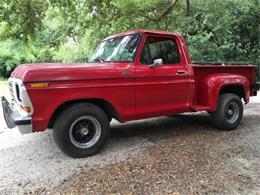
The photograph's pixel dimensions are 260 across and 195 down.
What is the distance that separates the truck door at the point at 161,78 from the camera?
5387 mm

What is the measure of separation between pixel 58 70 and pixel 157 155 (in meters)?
1.96

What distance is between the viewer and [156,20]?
12.5 m

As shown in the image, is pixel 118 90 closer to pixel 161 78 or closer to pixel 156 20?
pixel 161 78

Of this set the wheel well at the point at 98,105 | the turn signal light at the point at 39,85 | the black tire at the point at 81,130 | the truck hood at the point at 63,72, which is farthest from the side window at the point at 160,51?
the turn signal light at the point at 39,85

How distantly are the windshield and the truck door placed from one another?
0.15 metres

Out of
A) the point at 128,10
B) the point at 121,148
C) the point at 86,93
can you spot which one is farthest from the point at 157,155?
the point at 128,10

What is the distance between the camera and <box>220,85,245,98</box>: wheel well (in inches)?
258

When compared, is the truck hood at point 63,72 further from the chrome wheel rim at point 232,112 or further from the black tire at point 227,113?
the chrome wheel rim at point 232,112

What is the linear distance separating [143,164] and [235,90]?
3.17 meters

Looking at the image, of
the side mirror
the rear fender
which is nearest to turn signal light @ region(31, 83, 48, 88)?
the side mirror

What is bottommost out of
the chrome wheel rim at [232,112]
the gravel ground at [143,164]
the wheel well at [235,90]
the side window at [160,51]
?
the gravel ground at [143,164]

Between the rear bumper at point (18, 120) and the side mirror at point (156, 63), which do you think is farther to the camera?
the side mirror at point (156, 63)

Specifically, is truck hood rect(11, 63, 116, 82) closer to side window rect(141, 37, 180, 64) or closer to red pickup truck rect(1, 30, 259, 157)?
red pickup truck rect(1, 30, 259, 157)

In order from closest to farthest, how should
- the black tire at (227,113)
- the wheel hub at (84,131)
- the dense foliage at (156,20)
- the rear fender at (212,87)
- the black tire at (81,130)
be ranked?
the black tire at (81,130) < the wheel hub at (84,131) < the rear fender at (212,87) < the black tire at (227,113) < the dense foliage at (156,20)
